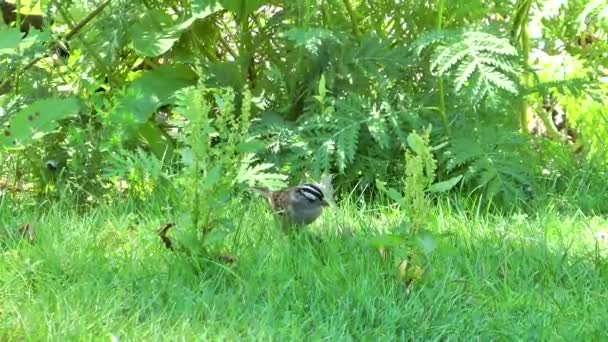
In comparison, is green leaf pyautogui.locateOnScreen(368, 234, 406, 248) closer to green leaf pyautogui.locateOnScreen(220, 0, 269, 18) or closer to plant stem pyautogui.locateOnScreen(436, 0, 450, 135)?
plant stem pyautogui.locateOnScreen(436, 0, 450, 135)

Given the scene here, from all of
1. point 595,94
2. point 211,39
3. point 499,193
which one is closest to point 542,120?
point 595,94

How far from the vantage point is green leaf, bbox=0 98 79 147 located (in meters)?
4.58

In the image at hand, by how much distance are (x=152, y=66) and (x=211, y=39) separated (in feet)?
1.31

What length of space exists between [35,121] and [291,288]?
1.73 meters

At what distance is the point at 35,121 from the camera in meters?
4.62

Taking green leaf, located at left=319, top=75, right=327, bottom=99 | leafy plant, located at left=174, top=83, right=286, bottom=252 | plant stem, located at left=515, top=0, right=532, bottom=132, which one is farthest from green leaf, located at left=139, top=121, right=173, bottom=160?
plant stem, located at left=515, top=0, right=532, bottom=132

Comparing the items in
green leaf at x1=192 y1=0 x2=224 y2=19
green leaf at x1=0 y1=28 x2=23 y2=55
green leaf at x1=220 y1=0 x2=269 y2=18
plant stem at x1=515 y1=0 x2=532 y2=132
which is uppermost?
green leaf at x1=0 y1=28 x2=23 y2=55

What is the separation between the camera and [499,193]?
16.6 feet

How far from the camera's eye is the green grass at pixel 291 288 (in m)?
3.25

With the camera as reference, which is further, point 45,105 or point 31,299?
point 45,105

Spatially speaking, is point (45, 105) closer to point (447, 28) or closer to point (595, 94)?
point (447, 28)

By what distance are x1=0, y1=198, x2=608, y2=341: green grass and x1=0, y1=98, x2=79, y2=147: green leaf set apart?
0.45 meters

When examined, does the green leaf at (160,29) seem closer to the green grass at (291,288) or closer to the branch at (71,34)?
the branch at (71,34)

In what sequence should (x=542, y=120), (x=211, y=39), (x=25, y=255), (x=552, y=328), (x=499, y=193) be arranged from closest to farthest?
(x=552, y=328)
(x=25, y=255)
(x=499, y=193)
(x=211, y=39)
(x=542, y=120)
